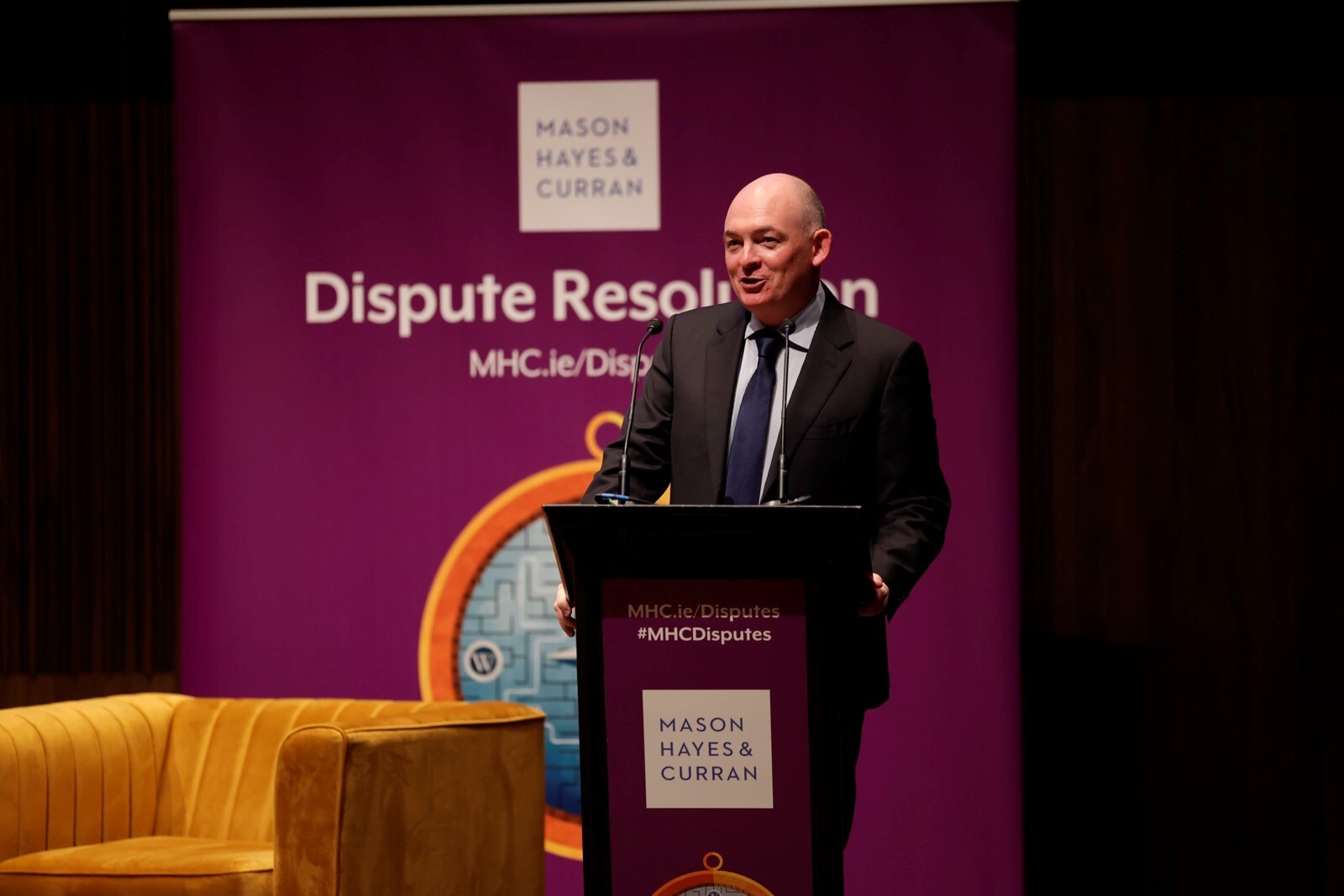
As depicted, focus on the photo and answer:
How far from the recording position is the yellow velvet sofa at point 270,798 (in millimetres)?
2533

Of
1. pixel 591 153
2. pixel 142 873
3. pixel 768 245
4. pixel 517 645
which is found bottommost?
pixel 142 873

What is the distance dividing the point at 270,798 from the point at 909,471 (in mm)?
1631

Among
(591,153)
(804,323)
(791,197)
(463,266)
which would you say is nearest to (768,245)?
(791,197)

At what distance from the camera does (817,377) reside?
7.59 ft

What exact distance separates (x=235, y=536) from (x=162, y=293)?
1124 millimetres

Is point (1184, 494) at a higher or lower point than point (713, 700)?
higher

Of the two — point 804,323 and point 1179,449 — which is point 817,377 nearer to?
point 804,323

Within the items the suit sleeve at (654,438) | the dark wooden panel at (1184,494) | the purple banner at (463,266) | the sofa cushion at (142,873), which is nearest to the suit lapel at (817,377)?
the suit sleeve at (654,438)

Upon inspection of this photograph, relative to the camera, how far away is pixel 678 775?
1870mm

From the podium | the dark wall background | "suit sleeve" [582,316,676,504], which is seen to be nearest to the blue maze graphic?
"suit sleeve" [582,316,676,504]

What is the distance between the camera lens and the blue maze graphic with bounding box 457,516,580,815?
3482 millimetres

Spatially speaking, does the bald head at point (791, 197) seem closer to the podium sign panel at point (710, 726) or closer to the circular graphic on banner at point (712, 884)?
the podium sign panel at point (710, 726)

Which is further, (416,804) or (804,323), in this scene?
(416,804)

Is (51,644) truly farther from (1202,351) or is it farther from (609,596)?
(1202,351)
